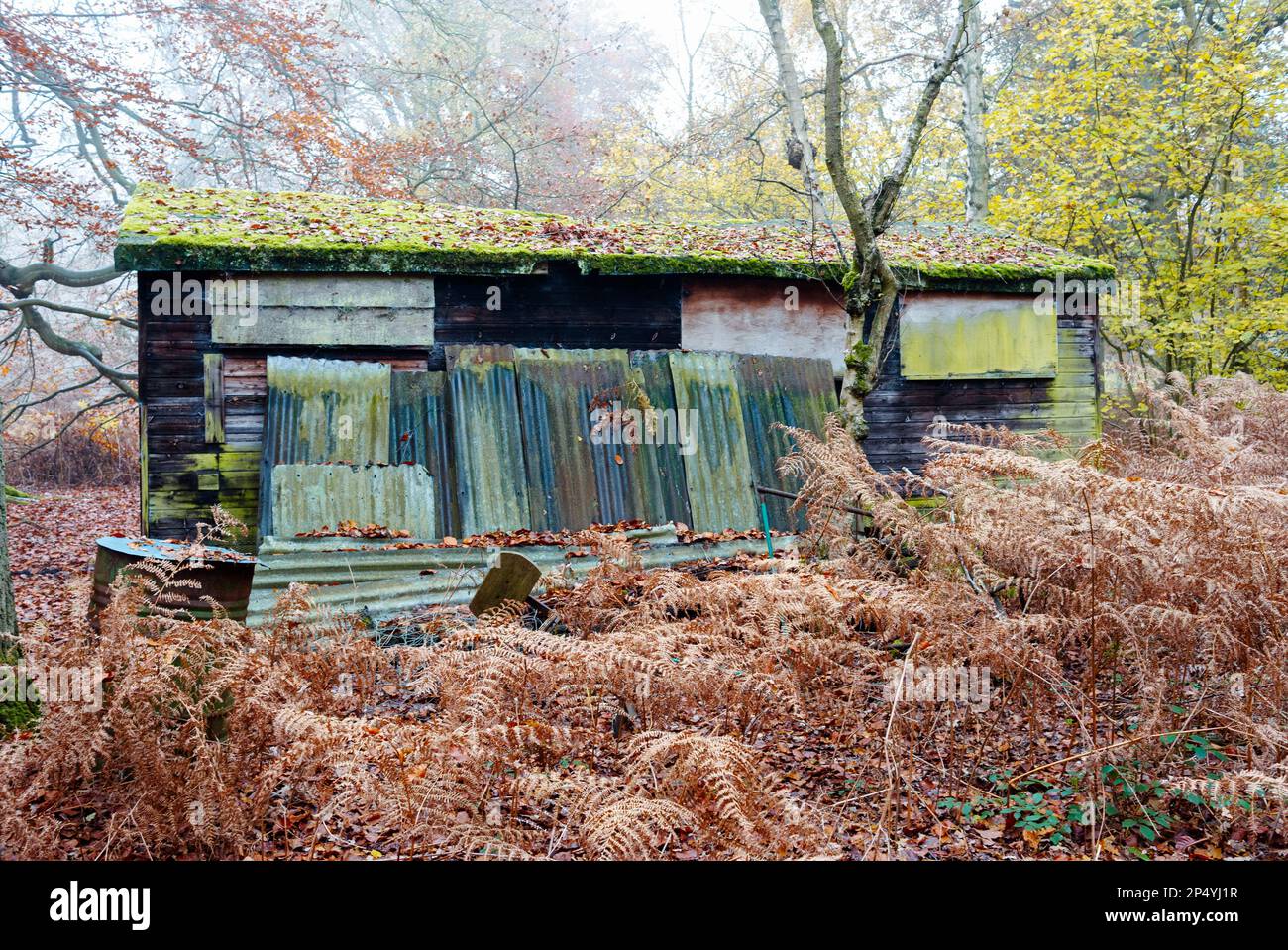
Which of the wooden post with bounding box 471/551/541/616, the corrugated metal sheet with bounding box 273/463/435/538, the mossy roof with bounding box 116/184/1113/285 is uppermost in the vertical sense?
the mossy roof with bounding box 116/184/1113/285

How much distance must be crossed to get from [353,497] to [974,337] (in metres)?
7.36

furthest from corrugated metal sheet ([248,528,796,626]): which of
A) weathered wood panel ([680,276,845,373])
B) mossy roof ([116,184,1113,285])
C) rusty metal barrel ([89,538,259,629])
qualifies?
weathered wood panel ([680,276,845,373])

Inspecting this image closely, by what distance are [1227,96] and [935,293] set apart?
7092 mm

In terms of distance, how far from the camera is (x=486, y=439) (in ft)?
27.8

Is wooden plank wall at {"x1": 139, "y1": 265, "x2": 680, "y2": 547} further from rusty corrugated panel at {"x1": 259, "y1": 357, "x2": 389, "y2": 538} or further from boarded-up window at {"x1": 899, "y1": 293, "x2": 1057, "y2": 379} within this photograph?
boarded-up window at {"x1": 899, "y1": 293, "x2": 1057, "y2": 379}

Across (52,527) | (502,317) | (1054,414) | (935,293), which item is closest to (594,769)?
(502,317)

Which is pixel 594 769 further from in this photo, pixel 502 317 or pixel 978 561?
pixel 502 317

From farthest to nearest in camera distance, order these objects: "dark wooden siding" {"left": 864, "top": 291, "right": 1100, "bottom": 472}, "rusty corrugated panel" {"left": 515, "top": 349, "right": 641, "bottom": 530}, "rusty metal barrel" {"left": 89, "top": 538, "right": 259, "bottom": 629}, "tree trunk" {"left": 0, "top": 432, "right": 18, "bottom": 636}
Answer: "dark wooden siding" {"left": 864, "top": 291, "right": 1100, "bottom": 472} < "rusty corrugated panel" {"left": 515, "top": 349, "right": 641, "bottom": 530} < "rusty metal barrel" {"left": 89, "top": 538, "right": 259, "bottom": 629} < "tree trunk" {"left": 0, "top": 432, "right": 18, "bottom": 636}

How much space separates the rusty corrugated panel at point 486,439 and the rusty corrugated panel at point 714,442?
5.54 feet

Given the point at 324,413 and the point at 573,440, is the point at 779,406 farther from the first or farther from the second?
the point at 324,413

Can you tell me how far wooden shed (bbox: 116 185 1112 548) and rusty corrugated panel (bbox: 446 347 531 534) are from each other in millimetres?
21

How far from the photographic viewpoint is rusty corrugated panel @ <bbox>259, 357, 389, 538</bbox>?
8055 millimetres

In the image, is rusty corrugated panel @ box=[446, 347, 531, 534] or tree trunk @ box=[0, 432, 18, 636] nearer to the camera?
tree trunk @ box=[0, 432, 18, 636]

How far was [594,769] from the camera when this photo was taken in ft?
14.7
